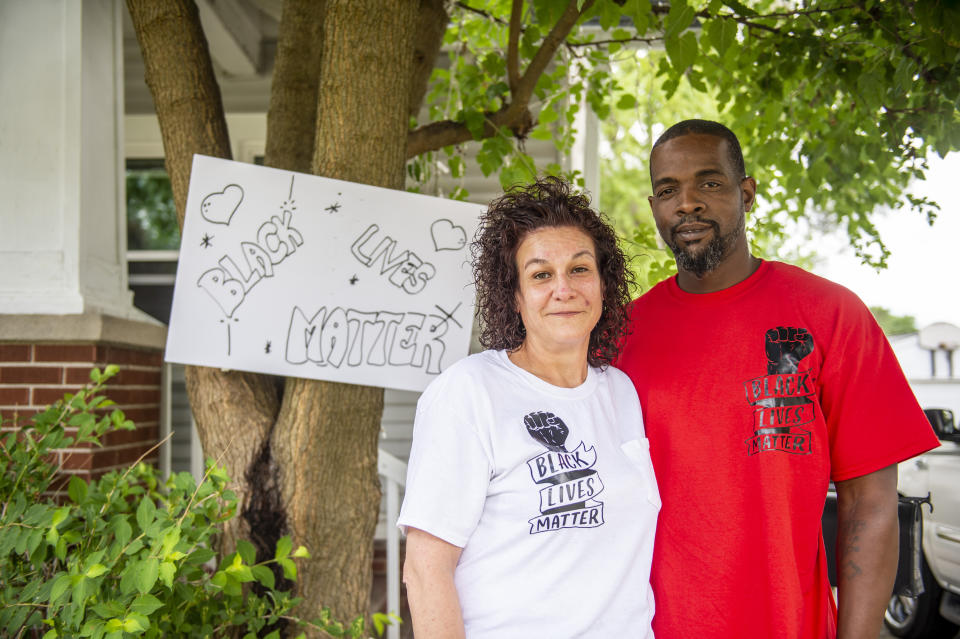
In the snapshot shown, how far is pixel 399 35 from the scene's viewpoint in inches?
93.4

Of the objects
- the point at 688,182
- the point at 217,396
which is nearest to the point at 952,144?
the point at 688,182

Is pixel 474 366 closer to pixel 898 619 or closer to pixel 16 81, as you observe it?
pixel 16 81

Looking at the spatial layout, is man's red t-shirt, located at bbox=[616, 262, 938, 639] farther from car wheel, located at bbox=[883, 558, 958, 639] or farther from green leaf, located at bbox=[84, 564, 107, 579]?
car wheel, located at bbox=[883, 558, 958, 639]

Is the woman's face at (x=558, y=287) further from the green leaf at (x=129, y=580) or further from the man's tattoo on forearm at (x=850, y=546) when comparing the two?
the green leaf at (x=129, y=580)

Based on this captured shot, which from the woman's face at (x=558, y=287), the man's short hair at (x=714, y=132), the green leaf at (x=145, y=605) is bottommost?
the green leaf at (x=145, y=605)

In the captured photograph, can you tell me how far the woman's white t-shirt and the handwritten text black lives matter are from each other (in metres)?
0.85

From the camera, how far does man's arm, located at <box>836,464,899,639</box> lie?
5.48 ft

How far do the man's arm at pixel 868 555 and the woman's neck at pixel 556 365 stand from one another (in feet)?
2.19

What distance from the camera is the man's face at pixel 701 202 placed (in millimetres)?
1899

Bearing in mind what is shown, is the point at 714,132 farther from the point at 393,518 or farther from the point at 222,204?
the point at 393,518

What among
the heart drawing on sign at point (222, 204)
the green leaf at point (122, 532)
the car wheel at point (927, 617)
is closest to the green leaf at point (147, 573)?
the green leaf at point (122, 532)

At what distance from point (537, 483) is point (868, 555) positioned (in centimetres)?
78

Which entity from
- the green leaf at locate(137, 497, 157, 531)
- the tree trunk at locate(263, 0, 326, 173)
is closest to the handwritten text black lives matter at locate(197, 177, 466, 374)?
the tree trunk at locate(263, 0, 326, 173)

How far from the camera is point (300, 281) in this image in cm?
241
